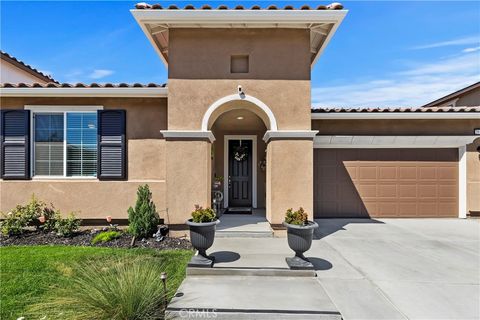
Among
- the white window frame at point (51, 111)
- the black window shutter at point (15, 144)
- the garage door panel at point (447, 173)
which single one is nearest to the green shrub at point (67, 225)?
the white window frame at point (51, 111)

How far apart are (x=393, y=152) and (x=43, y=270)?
1091 cm

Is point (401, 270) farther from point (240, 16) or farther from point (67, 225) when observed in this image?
point (67, 225)

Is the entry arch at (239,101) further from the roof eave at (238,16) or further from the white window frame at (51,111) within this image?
the white window frame at (51,111)

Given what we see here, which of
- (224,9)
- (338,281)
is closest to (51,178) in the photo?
(224,9)

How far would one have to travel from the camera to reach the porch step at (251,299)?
11.2 feet

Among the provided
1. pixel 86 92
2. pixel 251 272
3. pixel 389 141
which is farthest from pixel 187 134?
pixel 389 141

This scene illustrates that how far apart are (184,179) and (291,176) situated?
2.89m

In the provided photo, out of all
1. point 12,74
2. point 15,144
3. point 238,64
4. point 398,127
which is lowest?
point 15,144

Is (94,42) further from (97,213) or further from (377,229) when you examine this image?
(377,229)

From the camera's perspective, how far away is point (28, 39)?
8430mm

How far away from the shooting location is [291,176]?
22.1ft

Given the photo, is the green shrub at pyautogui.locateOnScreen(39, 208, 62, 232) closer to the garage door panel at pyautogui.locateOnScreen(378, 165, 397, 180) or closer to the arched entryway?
the arched entryway

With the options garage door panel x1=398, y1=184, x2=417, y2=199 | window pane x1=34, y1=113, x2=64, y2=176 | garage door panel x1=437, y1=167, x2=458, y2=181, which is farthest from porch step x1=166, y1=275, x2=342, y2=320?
garage door panel x1=437, y1=167, x2=458, y2=181

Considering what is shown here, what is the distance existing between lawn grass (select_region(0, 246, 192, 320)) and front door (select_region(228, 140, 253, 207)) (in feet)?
15.7
